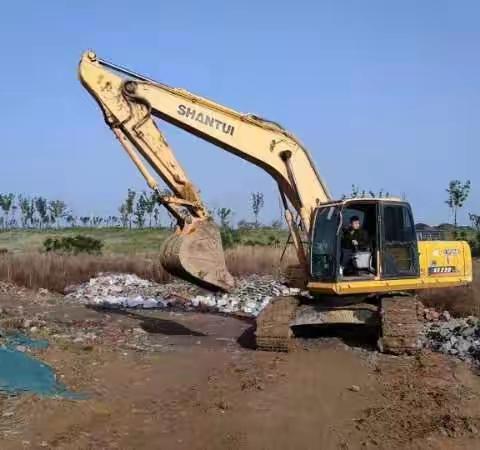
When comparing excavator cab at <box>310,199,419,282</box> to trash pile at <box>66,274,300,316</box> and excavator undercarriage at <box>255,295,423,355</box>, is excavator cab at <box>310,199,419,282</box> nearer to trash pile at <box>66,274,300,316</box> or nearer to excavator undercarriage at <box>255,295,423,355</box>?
excavator undercarriage at <box>255,295,423,355</box>

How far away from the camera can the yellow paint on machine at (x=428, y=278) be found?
32.2 ft

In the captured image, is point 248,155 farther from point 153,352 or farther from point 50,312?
point 50,312

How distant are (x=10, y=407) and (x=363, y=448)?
10.6 feet

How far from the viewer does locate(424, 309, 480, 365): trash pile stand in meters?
9.73

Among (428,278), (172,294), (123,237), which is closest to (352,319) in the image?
(428,278)

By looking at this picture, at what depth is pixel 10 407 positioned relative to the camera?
627 cm

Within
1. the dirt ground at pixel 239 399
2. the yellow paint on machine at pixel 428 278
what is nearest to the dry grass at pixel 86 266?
the yellow paint on machine at pixel 428 278

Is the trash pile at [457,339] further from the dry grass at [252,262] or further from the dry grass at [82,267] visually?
the dry grass at [252,262]

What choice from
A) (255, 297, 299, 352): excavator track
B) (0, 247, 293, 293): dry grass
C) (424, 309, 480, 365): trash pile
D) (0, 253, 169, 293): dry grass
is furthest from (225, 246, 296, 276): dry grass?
(255, 297, 299, 352): excavator track

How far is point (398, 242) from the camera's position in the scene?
1006cm

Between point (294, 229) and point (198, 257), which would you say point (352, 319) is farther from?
point (198, 257)

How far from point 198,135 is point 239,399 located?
15.6ft

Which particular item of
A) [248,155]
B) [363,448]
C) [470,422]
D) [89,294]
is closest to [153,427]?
[363,448]

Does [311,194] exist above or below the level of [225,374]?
above
